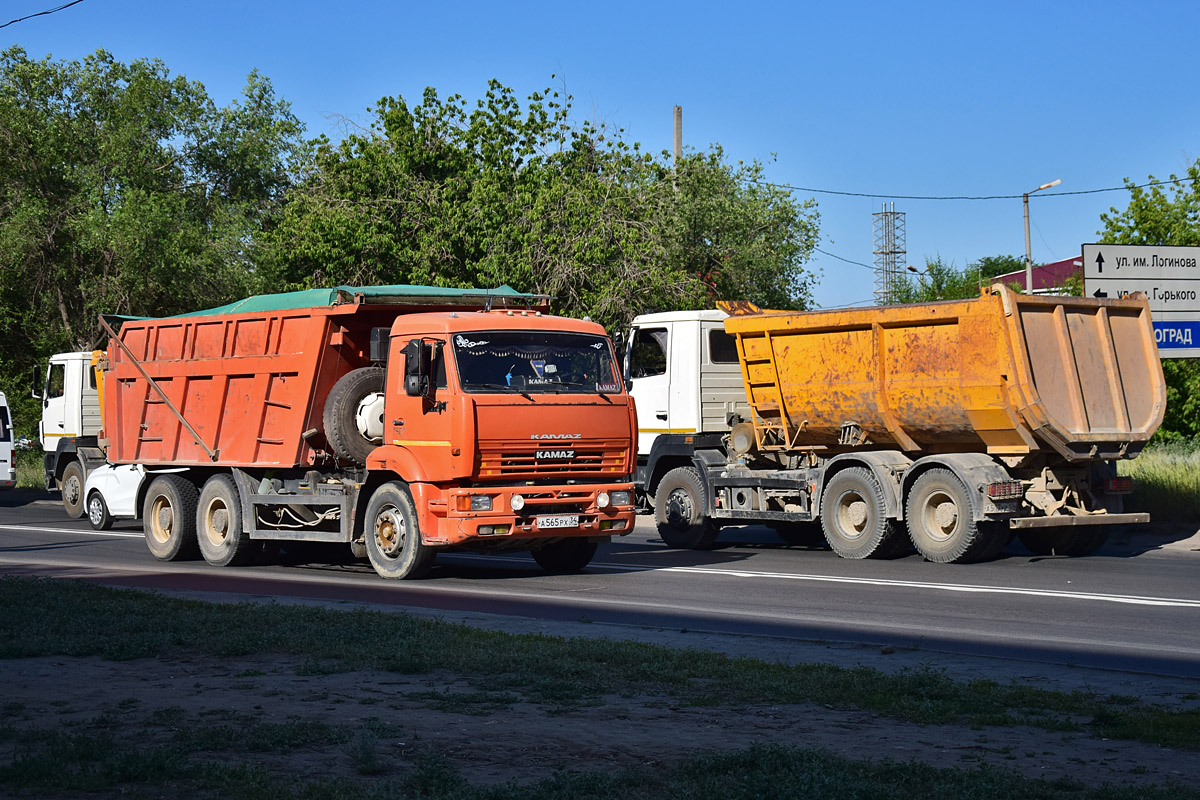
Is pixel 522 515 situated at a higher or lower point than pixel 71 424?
lower

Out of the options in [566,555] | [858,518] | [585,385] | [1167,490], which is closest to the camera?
[585,385]

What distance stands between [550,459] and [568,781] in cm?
877

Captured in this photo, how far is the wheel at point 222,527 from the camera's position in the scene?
16750mm

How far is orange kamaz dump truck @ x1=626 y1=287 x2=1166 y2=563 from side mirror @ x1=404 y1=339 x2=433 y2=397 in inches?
197

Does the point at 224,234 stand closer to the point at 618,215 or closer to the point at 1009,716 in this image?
the point at 618,215

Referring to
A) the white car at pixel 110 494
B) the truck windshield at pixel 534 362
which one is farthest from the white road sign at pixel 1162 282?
the white car at pixel 110 494

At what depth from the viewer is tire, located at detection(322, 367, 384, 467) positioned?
1532 cm

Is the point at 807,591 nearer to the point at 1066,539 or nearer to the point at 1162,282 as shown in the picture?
the point at 1066,539

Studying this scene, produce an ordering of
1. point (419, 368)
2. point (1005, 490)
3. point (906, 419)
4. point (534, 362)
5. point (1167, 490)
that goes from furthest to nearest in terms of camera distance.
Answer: point (1167, 490) → point (906, 419) → point (1005, 490) → point (534, 362) → point (419, 368)

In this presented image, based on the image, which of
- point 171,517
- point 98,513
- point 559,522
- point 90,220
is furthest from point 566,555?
point 90,220

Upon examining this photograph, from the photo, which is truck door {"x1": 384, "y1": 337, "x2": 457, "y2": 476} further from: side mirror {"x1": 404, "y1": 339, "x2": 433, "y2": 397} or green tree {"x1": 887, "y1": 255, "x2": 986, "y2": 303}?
green tree {"x1": 887, "y1": 255, "x2": 986, "y2": 303}

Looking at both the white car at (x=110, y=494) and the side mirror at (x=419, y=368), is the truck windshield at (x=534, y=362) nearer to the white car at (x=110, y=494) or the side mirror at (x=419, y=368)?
the side mirror at (x=419, y=368)

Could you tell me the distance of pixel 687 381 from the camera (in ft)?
62.1

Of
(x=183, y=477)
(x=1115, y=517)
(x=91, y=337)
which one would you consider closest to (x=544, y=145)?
(x=91, y=337)
